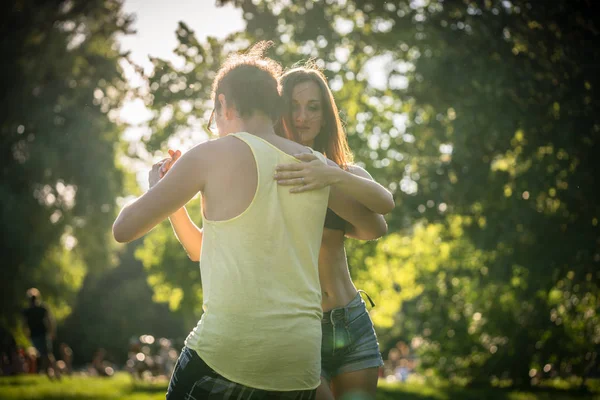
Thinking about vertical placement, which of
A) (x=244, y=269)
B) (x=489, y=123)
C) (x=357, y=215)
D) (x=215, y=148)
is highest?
(x=215, y=148)

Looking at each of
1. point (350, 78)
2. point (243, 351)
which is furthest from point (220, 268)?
point (350, 78)

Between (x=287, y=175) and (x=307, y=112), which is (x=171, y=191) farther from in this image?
(x=307, y=112)

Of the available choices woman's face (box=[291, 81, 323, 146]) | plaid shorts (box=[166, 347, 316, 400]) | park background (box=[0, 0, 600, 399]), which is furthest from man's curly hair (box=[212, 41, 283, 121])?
park background (box=[0, 0, 600, 399])

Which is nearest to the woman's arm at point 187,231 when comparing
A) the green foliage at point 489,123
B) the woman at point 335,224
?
the woman at point 335,224

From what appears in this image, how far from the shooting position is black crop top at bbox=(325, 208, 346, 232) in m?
3.62

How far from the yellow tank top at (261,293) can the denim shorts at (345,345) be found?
106 cm

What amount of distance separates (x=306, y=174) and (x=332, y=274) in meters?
1.26

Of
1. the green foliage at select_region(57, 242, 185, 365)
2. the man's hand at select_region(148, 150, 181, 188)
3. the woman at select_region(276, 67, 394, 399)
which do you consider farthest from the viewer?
the green foliage at select_region(57, 242, 185, 365)

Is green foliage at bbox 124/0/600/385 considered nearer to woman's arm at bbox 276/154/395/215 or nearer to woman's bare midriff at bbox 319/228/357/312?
woman's bare midriff at bbox 319/228/357/312

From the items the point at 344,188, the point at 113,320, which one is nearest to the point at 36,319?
the point at 344,188

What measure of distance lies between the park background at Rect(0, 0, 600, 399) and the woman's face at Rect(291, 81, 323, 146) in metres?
1.67

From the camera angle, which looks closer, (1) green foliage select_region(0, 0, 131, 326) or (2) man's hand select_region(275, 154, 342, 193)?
(2) man's hand select_region(275, 154, 342, 193)

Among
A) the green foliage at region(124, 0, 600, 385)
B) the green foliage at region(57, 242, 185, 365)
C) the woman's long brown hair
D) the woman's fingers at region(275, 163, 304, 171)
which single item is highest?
the woman's fingers at region(275, 163, 304, 171)

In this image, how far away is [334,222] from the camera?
3.63m
